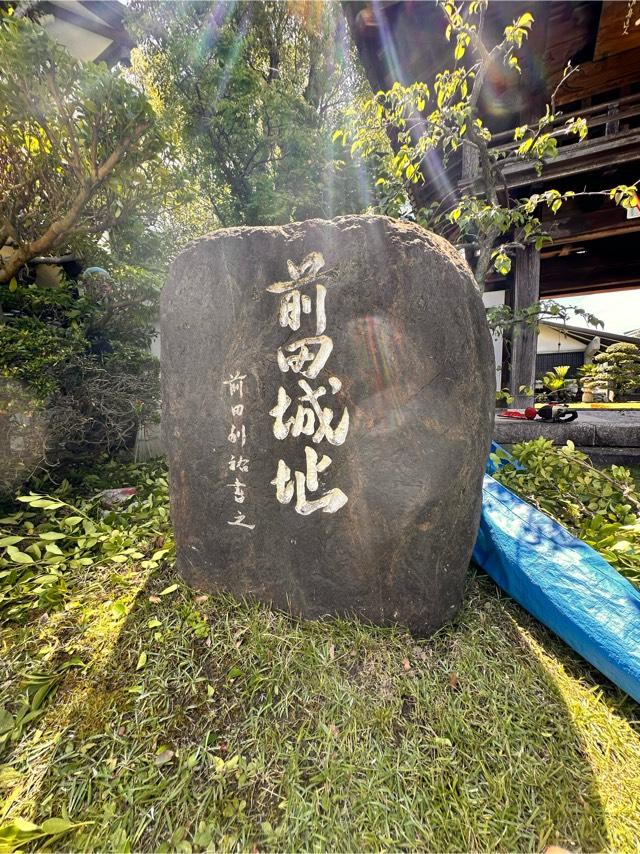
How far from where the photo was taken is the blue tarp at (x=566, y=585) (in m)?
1.88

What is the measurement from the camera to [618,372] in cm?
995

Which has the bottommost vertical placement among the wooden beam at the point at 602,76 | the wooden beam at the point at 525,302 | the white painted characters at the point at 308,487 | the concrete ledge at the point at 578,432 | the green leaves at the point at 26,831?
the green leaves at the point at 26,831

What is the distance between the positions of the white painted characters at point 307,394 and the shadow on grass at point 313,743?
79 centimetres

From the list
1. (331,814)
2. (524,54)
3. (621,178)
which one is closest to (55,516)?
(331,814)

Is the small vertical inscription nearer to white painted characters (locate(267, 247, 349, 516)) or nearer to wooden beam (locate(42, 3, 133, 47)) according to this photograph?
white painted characters (locate(267, 247, 349, 516))

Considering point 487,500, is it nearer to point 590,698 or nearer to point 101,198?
point 590,698

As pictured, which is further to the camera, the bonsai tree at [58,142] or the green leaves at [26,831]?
the bonsai tree at [58,142]

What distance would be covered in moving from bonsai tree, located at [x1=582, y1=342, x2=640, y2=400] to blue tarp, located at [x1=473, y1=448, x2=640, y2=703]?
9036 mm

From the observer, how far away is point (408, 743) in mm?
1682

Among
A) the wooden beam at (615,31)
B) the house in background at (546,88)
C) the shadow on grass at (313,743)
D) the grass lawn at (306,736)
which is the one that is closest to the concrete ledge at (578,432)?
the house in background at (546,88)

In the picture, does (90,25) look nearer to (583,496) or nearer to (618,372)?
(583,496)

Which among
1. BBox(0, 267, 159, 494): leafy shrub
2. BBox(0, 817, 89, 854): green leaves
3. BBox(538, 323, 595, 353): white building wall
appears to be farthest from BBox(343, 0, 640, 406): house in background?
BBox(538, 323, 595, 353): white building wall

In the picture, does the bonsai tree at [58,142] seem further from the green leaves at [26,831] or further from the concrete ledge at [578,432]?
the concrete ledge at [578,432]

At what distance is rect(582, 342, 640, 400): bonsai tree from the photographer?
973 centimetres
